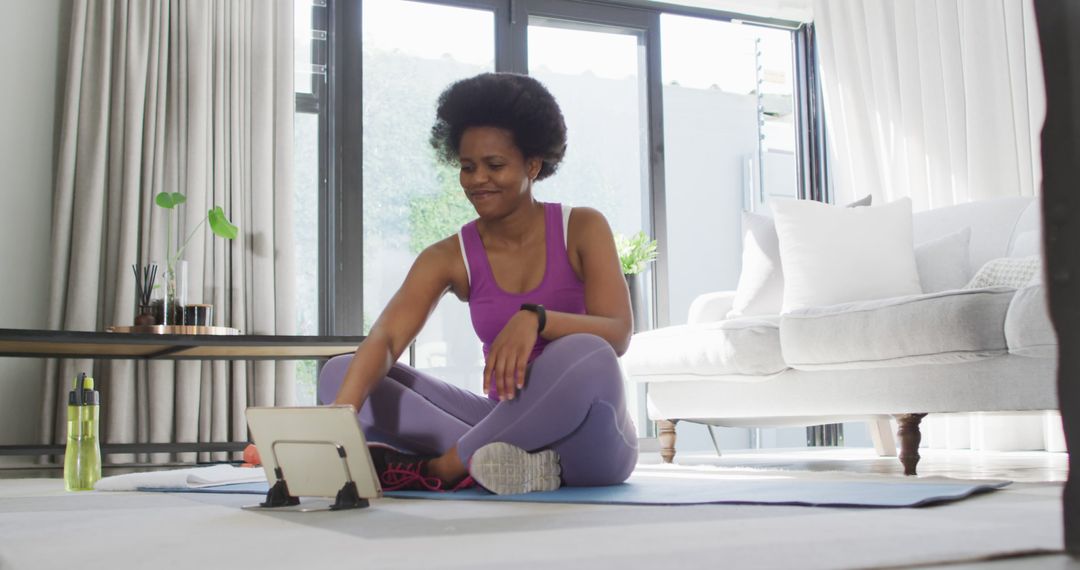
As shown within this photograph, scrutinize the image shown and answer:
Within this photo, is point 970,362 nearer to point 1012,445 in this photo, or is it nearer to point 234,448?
point 1012,445

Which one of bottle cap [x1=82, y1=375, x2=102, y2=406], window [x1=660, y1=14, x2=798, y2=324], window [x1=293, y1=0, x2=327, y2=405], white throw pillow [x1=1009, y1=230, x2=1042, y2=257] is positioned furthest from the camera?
window [x1=660, y1=14, x2=798, y2=324]

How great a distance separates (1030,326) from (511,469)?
1154mm

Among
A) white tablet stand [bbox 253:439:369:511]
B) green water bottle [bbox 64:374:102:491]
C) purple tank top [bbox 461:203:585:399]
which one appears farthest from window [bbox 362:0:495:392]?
white tablet stand [bbox 253:439:369:511]

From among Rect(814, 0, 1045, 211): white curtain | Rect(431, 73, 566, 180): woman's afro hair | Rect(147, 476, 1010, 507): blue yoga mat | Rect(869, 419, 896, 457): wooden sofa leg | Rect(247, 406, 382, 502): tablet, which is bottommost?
Rect(869, 419, 896, 457): wooden sofa leg

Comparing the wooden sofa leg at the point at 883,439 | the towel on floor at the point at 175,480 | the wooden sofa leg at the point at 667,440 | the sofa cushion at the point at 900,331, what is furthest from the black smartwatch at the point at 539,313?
the wooden sofa leg at the point at 883,439

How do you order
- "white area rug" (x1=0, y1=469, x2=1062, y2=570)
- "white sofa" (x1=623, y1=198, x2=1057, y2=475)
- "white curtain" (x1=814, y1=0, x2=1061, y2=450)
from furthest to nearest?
"white curtain" (x1=814, y1=0, x2=1061, y2=450) → "white sofa" (x1=623, y1=198, x2=1057, y2=475) → "white area rug" (x1=0, y1=469, x2=1062, y2=570)

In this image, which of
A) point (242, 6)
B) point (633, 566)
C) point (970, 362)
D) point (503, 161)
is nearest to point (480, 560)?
point (633, 566)

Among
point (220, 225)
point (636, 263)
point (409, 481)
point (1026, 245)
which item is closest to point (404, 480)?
point (409, 481)

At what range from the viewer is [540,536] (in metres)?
1.10

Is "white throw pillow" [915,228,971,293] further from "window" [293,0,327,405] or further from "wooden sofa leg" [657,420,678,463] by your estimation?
"window" [293,0,327,405]

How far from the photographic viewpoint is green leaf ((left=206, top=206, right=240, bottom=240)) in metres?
3.86

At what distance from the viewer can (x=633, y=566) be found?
0.85 meters

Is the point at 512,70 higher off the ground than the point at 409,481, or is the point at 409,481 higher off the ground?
the point at 512,70

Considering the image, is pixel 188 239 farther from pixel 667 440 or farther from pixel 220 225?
pixel 667 440
